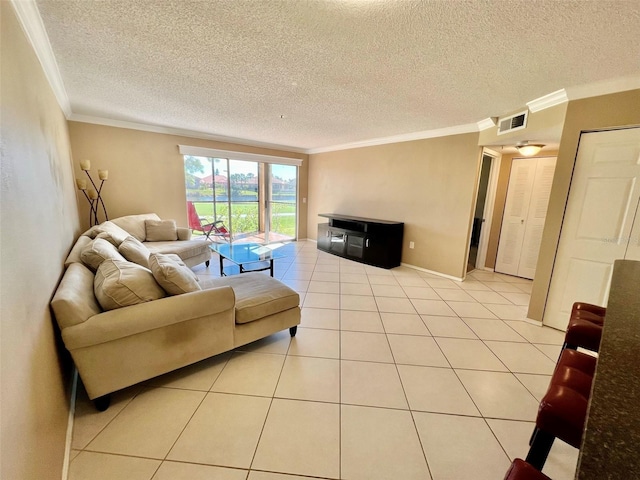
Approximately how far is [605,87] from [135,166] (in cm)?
568

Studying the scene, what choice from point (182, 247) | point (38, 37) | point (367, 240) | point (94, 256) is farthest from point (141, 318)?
point (367, 240)

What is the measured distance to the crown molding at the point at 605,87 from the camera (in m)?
1.95

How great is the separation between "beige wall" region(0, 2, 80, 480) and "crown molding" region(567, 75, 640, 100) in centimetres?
374

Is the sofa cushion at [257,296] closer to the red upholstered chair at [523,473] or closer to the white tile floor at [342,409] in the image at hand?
the white tile floor at [342,409]

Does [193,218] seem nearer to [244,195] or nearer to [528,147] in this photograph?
[244,195]

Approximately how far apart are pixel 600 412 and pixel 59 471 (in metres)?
1.90

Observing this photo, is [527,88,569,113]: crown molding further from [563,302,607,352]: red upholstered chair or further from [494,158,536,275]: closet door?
[563,302,607,352]: red upholstered chair

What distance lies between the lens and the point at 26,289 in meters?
1.02

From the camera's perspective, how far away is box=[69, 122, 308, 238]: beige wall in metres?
3.72

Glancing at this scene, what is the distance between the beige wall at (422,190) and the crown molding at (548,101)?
91 centimetres

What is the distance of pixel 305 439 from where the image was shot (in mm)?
1359

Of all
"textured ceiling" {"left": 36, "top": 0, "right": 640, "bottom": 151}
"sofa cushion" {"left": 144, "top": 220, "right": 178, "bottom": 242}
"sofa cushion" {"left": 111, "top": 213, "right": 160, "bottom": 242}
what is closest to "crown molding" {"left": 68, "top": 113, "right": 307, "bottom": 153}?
"textured ceiling" {"left": 36, "top": 0, "right": 640, "bottom": 151}

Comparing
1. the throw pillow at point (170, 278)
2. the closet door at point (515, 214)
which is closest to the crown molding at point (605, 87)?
the closet door at point (515, 214)

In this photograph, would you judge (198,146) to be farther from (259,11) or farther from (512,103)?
Answer: (512,103)
